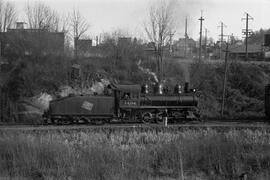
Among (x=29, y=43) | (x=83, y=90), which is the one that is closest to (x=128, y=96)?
(x=83, y=90)

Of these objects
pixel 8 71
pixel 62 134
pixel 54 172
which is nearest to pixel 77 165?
pixel 54 172

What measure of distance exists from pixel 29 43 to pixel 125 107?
1865 centimetres

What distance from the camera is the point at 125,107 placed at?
25.7 meters

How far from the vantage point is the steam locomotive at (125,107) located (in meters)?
24.9

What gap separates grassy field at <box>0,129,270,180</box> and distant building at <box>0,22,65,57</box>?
25104 millimetres

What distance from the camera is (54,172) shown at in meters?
13.3

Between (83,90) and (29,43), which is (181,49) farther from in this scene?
(83,90)

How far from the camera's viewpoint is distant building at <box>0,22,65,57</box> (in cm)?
3975

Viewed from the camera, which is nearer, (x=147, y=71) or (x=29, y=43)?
(x=29, y=43)

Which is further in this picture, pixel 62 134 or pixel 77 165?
pixel 62 134

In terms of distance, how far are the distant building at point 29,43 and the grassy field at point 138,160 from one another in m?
25.1

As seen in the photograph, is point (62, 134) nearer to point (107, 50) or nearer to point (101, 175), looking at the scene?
point (101, 175)

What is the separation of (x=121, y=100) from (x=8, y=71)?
17450mm

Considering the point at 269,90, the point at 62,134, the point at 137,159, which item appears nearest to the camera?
the point at 137,159
